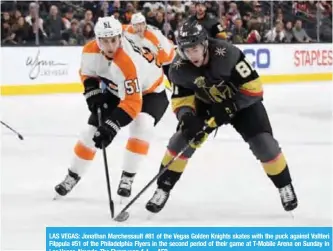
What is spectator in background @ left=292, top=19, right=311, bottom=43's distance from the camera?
10516mm

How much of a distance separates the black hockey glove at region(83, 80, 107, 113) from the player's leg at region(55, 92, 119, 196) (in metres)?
0.05

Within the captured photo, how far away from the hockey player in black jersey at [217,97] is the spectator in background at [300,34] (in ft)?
23.5

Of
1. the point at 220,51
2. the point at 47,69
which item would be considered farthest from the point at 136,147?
the point at 47,69

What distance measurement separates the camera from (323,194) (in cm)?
412

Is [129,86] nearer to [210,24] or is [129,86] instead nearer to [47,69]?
[210,24]

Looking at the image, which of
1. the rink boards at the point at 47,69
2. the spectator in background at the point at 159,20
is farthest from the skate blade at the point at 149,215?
the spectator in background at the point at 159,20

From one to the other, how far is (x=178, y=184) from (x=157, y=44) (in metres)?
1.00

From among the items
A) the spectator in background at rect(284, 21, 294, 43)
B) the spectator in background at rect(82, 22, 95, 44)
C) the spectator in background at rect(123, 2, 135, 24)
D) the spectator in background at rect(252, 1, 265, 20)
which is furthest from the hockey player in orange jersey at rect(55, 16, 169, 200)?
the spectator in background at rect(252, 1, 265, 20)

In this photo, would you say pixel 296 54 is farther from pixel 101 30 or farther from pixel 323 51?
pixel 101 30

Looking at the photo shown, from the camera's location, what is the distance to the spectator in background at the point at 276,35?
1039 centimetres

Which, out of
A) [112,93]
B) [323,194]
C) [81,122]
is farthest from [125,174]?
[81,122]

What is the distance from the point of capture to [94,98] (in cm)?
394

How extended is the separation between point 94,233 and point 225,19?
7.78 meters

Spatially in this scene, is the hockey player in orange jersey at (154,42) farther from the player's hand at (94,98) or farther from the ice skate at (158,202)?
the ice skate at (158,202)
